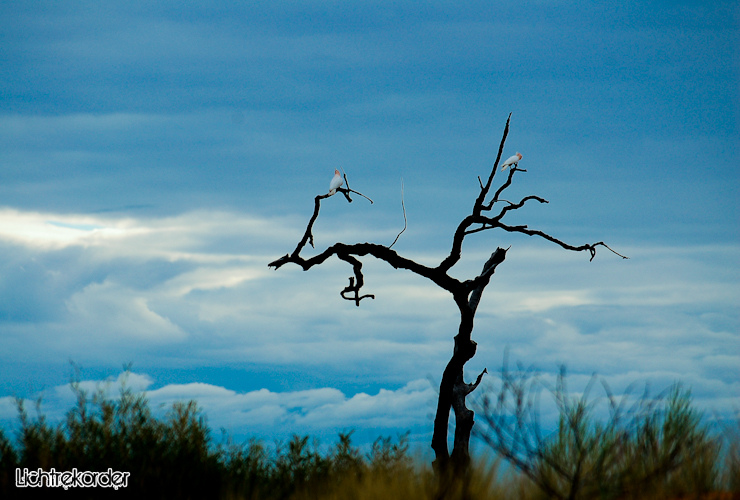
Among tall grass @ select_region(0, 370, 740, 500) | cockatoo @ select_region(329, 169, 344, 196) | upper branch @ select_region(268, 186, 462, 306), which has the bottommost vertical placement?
tall grass @ select_region(0, 370, 740, 500)

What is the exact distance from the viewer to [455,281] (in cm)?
880

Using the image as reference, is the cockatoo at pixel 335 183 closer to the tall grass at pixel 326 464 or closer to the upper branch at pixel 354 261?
the upper branch at pixel 354 261

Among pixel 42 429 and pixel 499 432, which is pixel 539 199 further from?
pixel 42 429

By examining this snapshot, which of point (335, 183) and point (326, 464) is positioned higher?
point (335, 183)

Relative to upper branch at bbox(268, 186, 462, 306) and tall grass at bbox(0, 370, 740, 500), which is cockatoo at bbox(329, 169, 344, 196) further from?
tall grass at bbox(0, 370, 740, 500)

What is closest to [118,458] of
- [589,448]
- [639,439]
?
→ [589,448]

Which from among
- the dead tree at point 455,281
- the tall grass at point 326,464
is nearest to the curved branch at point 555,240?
the dead tree at point 455,281

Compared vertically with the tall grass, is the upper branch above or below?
above

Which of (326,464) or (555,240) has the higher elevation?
(555,240)

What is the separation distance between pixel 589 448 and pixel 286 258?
4.49 m

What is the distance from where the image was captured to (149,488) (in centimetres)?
679

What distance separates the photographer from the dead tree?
842 cm

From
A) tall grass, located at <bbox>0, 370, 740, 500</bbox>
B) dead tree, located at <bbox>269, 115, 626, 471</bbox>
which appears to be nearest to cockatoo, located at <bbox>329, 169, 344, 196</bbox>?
dead tree, located at <bbox>269, 115, 626, 471</bbox>

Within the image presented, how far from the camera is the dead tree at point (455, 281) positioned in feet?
27.6
